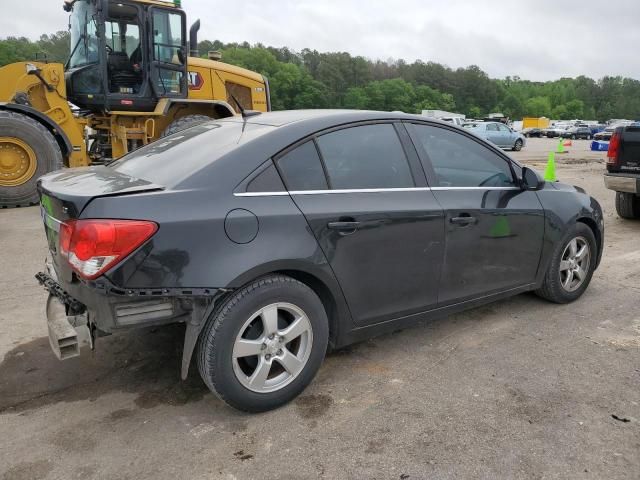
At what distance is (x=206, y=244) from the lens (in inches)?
101

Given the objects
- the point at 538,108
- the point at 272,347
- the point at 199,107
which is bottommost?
the point at 272,347

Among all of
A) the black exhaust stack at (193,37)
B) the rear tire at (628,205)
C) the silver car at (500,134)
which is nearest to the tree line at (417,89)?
the silver car at (500,134)

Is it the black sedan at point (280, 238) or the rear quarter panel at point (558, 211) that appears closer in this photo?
the black sedan at point (280, 238)

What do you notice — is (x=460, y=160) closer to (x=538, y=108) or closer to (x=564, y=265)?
(x=564, y=265)

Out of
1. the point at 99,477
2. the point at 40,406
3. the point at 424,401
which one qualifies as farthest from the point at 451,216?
the point at 40,406

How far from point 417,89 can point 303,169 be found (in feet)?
387

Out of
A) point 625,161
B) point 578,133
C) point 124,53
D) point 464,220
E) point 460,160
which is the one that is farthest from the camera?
point 578,133

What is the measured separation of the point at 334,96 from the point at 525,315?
98039 millimetres

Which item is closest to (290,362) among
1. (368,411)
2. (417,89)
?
(368,411)

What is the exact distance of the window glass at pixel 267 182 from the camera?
9.11ft

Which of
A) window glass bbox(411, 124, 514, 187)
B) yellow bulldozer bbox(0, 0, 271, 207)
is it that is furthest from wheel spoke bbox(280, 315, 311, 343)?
yellow bulldozer bbox(0, 0, 271, 207)

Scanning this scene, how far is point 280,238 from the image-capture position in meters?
2.74

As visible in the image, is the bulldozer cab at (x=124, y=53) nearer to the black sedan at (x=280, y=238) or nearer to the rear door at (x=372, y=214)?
the black sedan at (x=280, y=238)

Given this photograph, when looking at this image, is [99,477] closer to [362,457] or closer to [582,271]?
[362,457]
